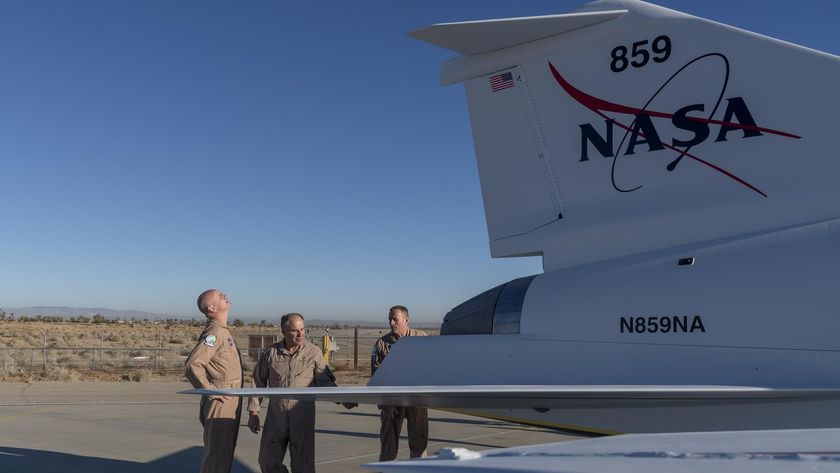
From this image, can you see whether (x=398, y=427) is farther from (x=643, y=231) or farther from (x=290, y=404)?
(x=643, y=231)

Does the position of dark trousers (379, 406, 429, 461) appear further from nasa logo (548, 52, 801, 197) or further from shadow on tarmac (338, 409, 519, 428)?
shadow on tarmac (338, 409, 519, 428)

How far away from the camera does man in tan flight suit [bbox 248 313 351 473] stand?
17.6 ft

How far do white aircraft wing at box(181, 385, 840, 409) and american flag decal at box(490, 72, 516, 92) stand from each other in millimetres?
2297

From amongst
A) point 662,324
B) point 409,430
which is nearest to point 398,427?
point 409,430

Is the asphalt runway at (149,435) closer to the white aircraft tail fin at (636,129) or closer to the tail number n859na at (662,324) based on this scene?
the white aircraft tail fin at (636,129)

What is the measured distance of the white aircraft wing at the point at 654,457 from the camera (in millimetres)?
1715

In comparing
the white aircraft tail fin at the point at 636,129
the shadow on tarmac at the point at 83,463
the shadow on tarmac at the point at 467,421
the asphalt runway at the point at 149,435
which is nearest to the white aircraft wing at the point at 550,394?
the white aircraft tail fin at the point at 636,129

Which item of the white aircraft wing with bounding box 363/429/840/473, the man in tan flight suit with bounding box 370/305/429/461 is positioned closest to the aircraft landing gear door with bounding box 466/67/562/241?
the man in tan flight suit with bounding box 370/305/429/461

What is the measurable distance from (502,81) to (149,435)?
6.73 meters

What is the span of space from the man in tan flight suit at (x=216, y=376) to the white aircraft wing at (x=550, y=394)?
4.44 feet

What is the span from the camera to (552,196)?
5062 mm

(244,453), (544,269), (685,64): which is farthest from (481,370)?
(244,453)

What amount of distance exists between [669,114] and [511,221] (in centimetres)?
126

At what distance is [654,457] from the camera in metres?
1.84
